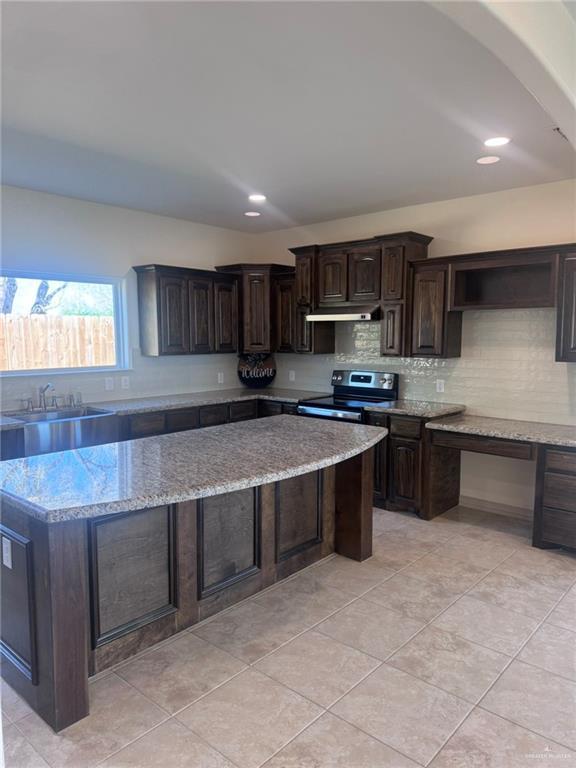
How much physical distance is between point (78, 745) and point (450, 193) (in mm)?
4357

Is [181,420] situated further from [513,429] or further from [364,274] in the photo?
[513,429]

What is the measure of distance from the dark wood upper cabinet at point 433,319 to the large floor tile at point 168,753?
3.31 metres

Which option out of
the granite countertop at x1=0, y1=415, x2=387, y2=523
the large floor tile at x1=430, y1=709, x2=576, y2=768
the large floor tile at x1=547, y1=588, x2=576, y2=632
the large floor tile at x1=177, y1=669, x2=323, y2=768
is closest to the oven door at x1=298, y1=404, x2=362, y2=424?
the granite countertop at x1=0, y1=415, x2=387, y2=523

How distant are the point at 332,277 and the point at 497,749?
155 inches

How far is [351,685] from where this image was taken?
2258 millimetres

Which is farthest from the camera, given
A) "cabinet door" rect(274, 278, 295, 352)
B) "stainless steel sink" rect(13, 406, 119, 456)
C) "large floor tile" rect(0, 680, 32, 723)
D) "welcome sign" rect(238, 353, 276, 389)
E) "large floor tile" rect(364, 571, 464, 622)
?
"welcome sign" rect(238, 353, 276, 389)

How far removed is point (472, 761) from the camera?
1.85 metres

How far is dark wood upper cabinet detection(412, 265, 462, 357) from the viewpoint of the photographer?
4320mm

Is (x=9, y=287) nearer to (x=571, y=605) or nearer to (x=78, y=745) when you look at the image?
(x=78, y=745)

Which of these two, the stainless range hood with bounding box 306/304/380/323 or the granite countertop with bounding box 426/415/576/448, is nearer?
the granite countertop with bounding box 426/415/576/448

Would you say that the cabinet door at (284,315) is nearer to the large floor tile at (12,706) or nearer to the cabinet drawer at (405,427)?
the cabinet drawer at (405,427)

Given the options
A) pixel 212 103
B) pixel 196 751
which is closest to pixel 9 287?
pixel 212 103

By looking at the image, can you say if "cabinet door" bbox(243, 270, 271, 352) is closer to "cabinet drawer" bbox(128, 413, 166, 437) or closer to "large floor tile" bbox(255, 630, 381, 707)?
"cabinet drawer" bbox(128, 413, 166, 437)

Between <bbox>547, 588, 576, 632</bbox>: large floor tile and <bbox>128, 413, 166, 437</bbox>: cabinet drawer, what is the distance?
3.23m
